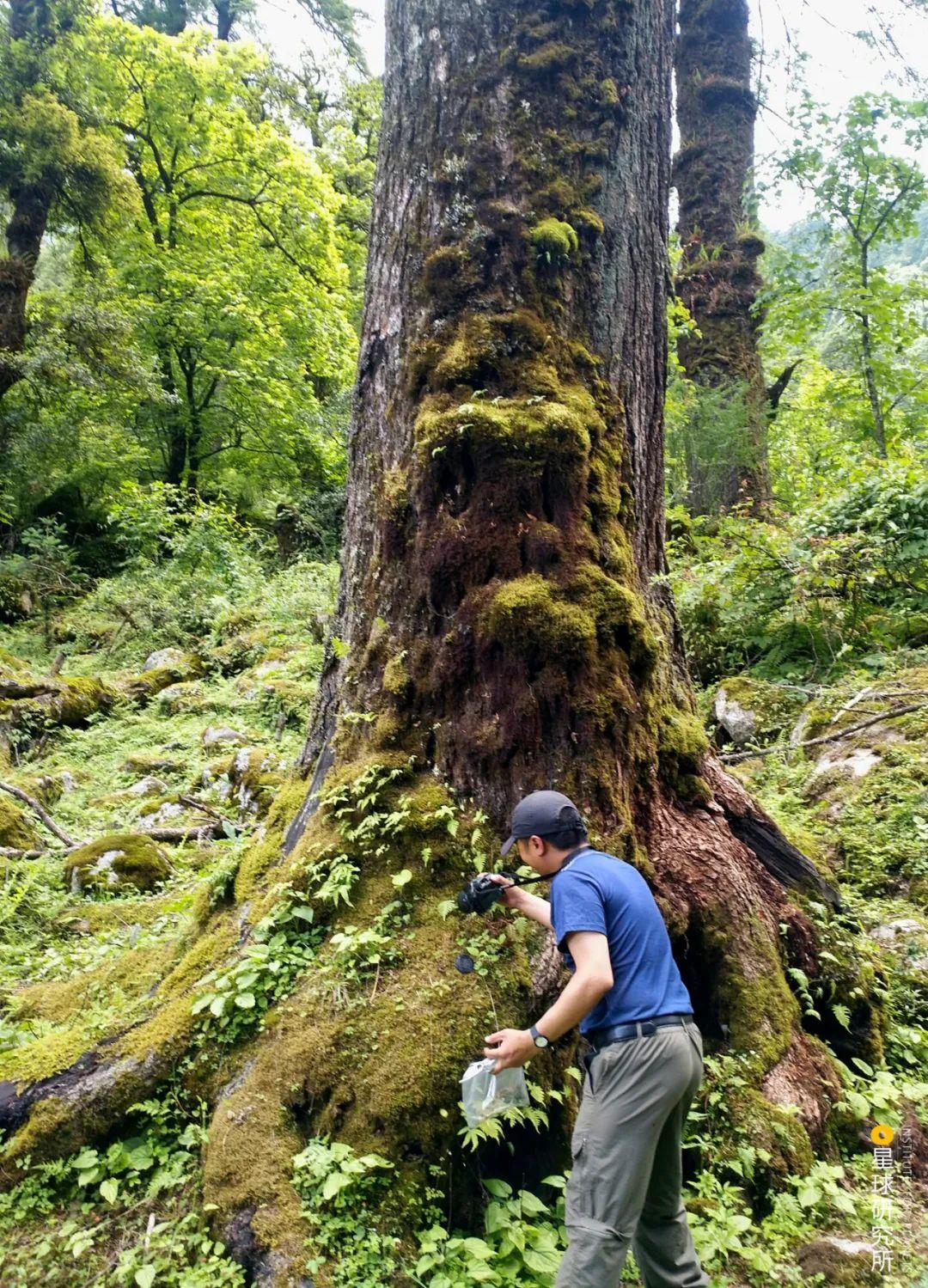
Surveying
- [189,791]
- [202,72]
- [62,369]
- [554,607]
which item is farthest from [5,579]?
[554,607]

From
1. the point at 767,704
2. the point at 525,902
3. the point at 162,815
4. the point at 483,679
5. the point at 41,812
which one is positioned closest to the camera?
the point at 525,902

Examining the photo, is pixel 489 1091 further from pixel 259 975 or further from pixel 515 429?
pixel 515 429

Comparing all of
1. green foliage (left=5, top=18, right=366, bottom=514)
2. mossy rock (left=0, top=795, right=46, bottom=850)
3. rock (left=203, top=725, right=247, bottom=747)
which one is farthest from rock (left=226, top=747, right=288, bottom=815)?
green foliage (left=5, top=18, right=366, bottom=514)

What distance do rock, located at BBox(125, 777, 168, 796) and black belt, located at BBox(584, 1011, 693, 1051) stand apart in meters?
5.93

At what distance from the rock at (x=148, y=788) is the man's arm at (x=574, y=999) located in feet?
19.1

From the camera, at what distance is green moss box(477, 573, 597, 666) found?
326 cm

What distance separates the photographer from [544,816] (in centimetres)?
269

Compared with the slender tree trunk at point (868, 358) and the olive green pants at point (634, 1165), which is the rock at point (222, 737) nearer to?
the olive green pants at point (634, 1165)

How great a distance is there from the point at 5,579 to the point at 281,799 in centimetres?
1403

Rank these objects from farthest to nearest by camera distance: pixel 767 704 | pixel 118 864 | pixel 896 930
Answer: pixel 767 704 < pixel 118 864 < pixel 896 930

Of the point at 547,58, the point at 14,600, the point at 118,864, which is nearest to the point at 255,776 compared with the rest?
the point at 118,864

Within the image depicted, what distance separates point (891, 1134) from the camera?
3248 mm

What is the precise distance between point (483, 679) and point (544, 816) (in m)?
0.83

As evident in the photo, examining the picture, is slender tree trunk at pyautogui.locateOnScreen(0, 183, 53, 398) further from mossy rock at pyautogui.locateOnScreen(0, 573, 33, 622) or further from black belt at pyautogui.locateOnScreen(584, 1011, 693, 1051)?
black belt at pyautogui.locateOnScreen(584, 1011, 693, 1051)
